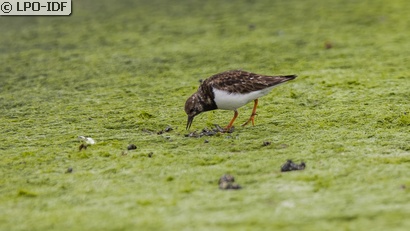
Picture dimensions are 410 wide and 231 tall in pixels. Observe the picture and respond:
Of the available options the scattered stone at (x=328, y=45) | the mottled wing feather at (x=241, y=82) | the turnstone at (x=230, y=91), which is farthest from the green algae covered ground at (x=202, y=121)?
the mottled wing feather at (x=241, y=82)

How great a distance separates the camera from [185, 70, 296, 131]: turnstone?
5.08 metres

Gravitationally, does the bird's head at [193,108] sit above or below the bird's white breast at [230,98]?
below

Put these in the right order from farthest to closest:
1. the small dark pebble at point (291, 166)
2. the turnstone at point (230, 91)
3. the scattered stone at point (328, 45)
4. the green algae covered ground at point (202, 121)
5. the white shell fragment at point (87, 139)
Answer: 1. the scattered stone at point (328, 45)
2. the turnstone at point (230, 91)
3. the white shell fragment at point (87, 139)
4. the small dark pebble at point (291, 166)
5. the green algae covered ground at point (202, 121)

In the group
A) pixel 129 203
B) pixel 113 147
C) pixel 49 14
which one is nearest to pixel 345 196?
pixel 129 203

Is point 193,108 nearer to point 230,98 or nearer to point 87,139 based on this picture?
point 230,98

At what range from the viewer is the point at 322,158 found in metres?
4.24

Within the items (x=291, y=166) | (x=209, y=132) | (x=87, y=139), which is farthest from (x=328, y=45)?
(x=291, y=166)

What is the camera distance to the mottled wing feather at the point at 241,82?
5.10m

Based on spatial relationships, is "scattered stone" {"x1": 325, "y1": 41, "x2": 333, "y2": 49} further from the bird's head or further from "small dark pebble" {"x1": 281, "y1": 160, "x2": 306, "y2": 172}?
"small dark pebble" {"x1": 281, "y1": 160, "x2": 306, "y2": 172}

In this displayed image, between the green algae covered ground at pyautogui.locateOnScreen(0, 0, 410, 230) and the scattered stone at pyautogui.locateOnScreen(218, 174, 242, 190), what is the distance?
0.06 meters

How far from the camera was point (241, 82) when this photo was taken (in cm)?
515

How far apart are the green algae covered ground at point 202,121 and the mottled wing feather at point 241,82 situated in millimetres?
320

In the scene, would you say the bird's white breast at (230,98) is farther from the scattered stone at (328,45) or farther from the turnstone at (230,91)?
the scattered stone at (328,45)

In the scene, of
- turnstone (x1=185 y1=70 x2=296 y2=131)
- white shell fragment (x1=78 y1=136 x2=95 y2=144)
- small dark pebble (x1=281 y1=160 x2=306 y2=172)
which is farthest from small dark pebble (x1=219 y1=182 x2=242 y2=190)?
white shell fragment (x1=78 y1=136 x2=95 y2=144)
